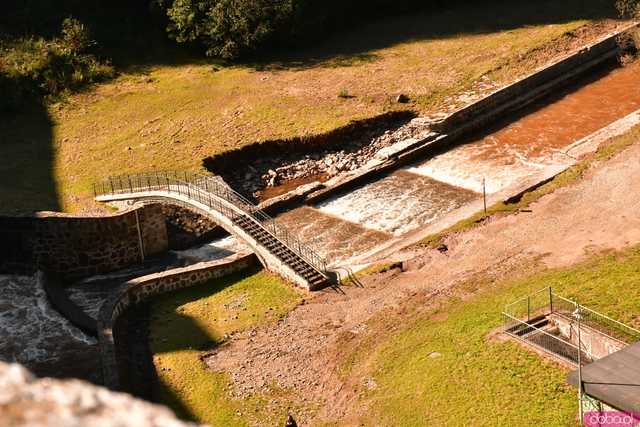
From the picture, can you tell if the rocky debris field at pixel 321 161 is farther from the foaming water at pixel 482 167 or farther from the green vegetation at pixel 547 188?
the green vegetation at pixel 547 188

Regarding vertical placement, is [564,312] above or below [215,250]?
above

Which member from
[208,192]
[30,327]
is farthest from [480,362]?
[208,192]

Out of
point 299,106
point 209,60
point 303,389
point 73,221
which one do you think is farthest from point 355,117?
point 303,389

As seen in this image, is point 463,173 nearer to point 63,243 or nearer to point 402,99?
point 402,99

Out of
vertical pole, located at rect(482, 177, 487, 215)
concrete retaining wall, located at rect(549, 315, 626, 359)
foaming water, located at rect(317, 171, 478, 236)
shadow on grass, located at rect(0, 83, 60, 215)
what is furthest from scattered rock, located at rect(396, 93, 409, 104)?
concrete retaining wall, located at rect(549, 315, 626, 359)

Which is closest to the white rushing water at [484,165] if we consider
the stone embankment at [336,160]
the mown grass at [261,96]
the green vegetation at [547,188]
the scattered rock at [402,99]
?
the green vegetation at [547,188]

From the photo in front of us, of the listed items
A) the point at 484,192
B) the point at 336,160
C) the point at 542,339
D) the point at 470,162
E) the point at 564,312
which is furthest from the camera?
the point at 336,160

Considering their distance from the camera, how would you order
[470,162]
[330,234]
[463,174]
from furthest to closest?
[470,162] → [463,174] → [330,234]
